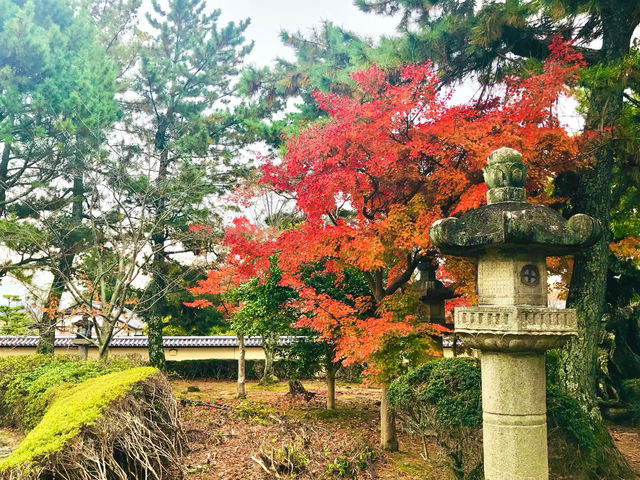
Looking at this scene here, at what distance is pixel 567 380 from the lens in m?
8.46

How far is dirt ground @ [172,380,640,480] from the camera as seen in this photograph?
7121 mm

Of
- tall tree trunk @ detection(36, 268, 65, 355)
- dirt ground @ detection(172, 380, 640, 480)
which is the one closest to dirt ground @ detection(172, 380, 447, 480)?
dirt ground @ detection(172, 380, 640, 480)

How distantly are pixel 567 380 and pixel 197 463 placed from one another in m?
6.46

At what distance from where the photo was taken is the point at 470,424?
576cm

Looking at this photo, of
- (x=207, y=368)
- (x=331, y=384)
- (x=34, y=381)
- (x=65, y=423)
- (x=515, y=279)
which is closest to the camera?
(x=515, y=279)

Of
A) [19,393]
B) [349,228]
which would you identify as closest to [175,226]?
[19,393]

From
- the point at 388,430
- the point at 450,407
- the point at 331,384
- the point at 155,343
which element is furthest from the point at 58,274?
the point at 450,407

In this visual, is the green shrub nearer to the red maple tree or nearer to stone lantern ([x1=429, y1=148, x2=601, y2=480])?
stone lantern ([x1=429, y1=148, x2=601, y2=480])

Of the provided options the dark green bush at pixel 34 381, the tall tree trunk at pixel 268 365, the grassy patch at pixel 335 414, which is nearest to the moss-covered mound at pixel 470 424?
the grassy patch at pixel 335 414

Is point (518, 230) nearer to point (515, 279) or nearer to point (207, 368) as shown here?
point (515, 279)

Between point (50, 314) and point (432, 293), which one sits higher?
point (432, 293)

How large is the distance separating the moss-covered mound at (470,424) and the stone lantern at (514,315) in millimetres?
980

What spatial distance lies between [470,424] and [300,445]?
3.20 m

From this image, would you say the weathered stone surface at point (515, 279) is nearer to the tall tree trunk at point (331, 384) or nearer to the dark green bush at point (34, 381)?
the tall tree trunk at point (331, 384)
